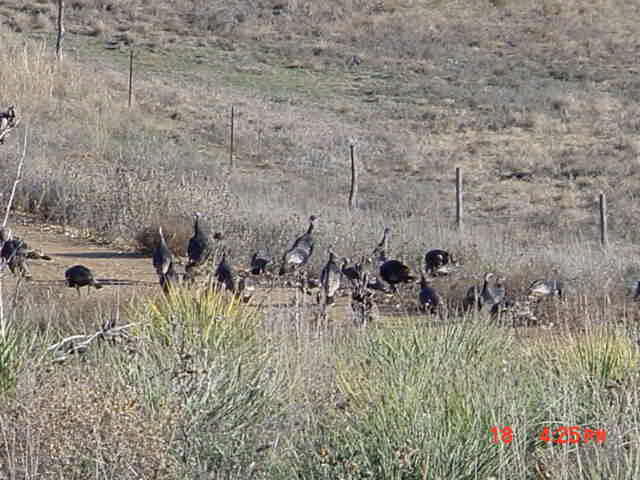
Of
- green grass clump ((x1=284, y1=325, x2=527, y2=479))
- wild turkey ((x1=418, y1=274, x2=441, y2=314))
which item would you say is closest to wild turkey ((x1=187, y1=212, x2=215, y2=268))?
wild turkey ((x1=418, y1=274, x2=441, y2=314))

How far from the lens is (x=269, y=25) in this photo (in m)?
52.2

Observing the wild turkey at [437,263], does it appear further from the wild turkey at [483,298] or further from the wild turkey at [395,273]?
the wild turkey at [483,298]

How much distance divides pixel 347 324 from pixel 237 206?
803 centimetres

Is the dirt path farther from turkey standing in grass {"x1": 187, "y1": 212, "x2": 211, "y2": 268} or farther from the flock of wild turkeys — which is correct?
turkey standing in grass {"x1": 187, "y1": 212, "x2": 211, "y2": 268}

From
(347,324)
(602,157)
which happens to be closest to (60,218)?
(347,324)

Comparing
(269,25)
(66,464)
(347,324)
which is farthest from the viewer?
(269,25)

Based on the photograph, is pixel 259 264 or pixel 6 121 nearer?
pixel 6 121

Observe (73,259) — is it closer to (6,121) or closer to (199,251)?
(199,251)

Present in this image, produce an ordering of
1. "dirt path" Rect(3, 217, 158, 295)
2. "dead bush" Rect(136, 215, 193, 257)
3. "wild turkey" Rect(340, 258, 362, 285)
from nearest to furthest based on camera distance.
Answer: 1. "wild turkey" Rect(340, 258, 362, 285)
2. "dirt path" Rect(3, 217, 158, 295)
3. "dead bush" Rect(136, 215, 193, 257)

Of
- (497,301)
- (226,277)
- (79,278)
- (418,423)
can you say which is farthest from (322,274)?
(418,423)

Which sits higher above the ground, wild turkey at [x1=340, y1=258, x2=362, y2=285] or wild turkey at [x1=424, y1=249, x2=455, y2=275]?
wild turkey at [x1=424, y1=249, x2=455, y2=275]

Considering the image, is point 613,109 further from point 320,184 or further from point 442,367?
point 442,367
